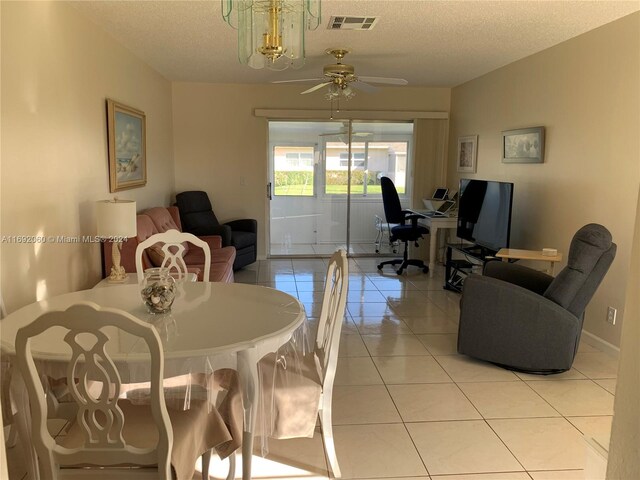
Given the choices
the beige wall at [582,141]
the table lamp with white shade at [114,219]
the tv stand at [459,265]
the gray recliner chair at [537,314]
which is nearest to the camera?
the gray recliner chair at [537,314]

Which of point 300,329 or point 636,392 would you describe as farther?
point 300,329

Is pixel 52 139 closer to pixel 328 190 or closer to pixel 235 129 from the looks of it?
pixel 235 129

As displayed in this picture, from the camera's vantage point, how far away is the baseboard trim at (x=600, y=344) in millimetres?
3654

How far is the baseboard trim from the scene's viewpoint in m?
3.65

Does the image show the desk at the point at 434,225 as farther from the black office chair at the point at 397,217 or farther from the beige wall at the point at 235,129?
the beige wall at the point at 235,129

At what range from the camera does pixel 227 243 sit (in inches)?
232

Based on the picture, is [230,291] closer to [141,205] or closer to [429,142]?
[141,205]

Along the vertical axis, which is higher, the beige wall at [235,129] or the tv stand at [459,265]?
the beige wall at [235,129]

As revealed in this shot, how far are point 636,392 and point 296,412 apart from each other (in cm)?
158

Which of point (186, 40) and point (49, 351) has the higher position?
point (186, 40)

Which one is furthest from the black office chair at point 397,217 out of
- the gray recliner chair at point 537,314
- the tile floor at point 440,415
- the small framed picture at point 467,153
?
the gray recliner chair at point 537,314

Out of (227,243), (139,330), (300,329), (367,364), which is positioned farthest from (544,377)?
(227,243)

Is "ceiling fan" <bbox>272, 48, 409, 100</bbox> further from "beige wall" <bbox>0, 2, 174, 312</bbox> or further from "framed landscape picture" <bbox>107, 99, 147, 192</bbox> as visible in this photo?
"beige wall" <bbox>0, 2, 174, 312</bbox>

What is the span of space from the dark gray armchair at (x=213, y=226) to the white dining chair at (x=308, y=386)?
3739 millimetres
